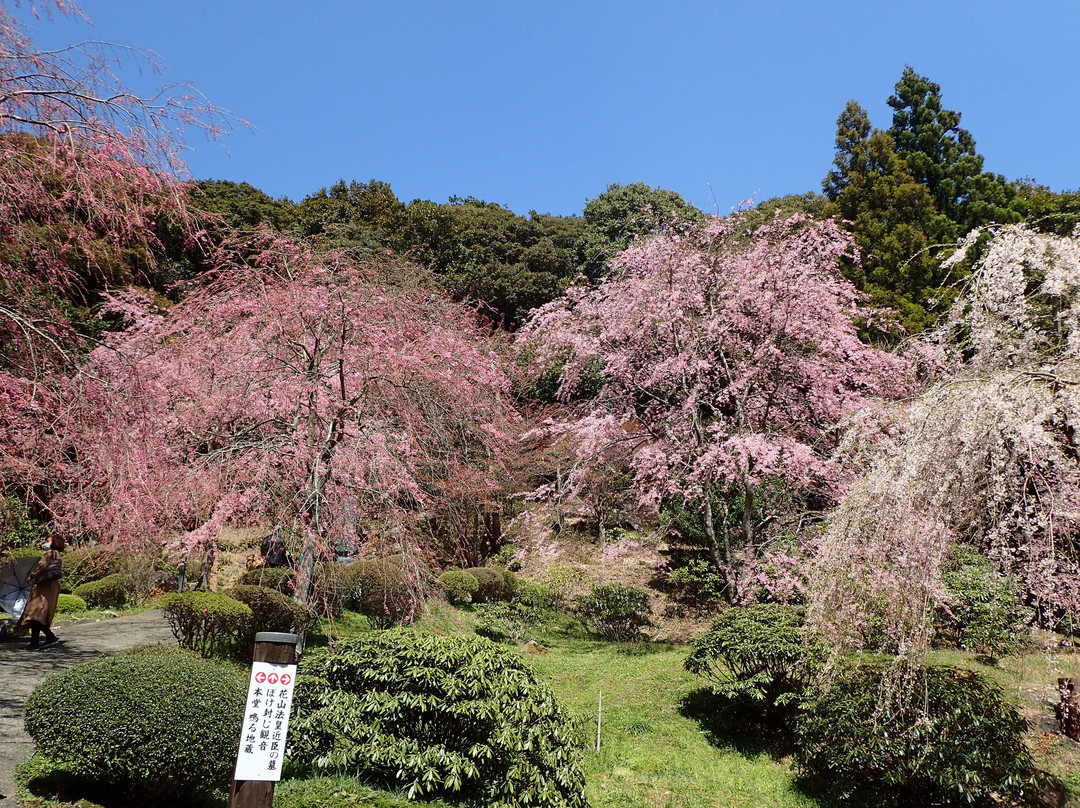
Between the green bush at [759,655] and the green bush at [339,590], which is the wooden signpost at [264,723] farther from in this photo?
the green bush at [339,590]

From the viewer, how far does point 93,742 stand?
4414 millimetres

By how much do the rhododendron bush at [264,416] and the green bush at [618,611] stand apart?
307 cm

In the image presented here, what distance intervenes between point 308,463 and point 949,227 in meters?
18.8

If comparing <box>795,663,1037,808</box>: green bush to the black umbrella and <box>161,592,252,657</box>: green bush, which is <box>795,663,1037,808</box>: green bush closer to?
<box>161,592,252,657</box>: green bush

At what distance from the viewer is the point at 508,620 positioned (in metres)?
12.0

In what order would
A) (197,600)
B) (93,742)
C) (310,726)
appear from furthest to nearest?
(197,600), (310,726), (93,742)

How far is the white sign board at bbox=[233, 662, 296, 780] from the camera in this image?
345 centimetres

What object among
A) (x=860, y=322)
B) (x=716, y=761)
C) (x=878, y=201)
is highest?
(x=878, y=201)

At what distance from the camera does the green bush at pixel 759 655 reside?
7.46 meters

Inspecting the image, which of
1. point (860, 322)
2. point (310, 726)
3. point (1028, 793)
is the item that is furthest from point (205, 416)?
point (860, 322)

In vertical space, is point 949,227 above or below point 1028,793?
above

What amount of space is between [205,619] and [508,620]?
18.9 ft

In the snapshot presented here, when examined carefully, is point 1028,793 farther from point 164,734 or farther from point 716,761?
point 164,734

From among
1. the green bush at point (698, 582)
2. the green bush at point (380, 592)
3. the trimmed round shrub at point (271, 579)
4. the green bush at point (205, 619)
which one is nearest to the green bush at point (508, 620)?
the green bush at point (380, 592)
